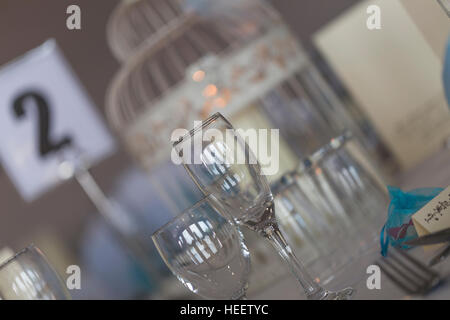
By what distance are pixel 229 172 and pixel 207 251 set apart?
0.20 feet

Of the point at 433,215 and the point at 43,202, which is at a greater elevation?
the point at 43,202

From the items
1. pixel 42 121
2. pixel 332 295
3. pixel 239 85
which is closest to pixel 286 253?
pixel 332 295

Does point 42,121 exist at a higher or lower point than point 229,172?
higher

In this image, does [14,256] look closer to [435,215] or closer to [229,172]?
[229,172]

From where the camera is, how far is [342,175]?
604mm

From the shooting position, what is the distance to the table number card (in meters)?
0.41

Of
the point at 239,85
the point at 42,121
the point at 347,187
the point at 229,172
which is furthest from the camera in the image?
the point at 42,121

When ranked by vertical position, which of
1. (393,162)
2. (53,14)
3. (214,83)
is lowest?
(393,162)

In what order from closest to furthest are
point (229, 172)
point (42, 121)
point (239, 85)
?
point (229, 172), point (239, 85), point (42, 121)

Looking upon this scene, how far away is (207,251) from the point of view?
0.41 m
